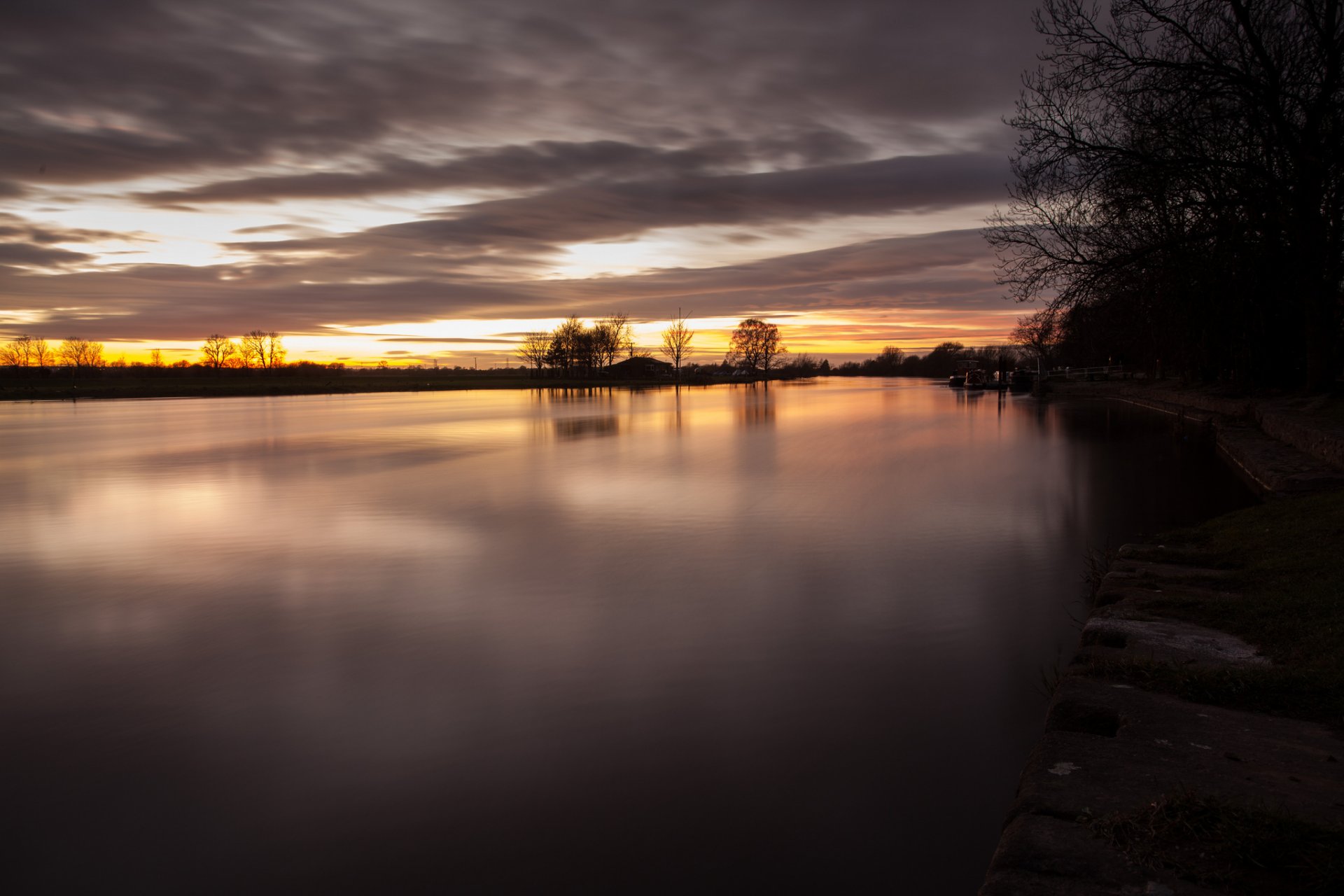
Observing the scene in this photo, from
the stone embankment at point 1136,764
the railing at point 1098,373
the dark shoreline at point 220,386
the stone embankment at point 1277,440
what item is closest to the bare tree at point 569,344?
the dark shoreline at point 220,386

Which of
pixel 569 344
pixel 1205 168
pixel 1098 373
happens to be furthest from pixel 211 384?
pixel 1205 168

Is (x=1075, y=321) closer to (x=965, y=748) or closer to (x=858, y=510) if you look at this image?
(x=858, y=510)

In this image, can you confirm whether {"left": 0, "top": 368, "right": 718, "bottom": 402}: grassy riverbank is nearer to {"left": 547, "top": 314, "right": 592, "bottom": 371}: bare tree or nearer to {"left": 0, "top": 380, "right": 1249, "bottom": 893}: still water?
{"left": 547, "top": 314, "right": 592, "bottom": 371}: bare tree

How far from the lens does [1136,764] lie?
3.52 metres

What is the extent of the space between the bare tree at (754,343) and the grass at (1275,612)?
5610 inches

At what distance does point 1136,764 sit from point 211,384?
98101 mm

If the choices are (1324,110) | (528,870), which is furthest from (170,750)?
(1324,110)

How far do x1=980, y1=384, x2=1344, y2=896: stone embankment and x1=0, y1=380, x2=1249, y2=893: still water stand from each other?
0.59m

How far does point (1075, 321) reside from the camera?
615 inches

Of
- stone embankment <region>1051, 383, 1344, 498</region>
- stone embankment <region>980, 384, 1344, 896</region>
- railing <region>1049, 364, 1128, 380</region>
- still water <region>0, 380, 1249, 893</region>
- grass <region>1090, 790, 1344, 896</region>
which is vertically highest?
railing <region>1049, 364, 1128, 380</region>

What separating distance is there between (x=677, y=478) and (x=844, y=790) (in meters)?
11.5

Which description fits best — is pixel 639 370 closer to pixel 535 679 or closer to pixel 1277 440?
pixel 1277 440

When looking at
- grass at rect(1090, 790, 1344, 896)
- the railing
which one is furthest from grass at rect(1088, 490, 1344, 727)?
the railing

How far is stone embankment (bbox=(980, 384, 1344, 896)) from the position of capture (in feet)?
9.22
